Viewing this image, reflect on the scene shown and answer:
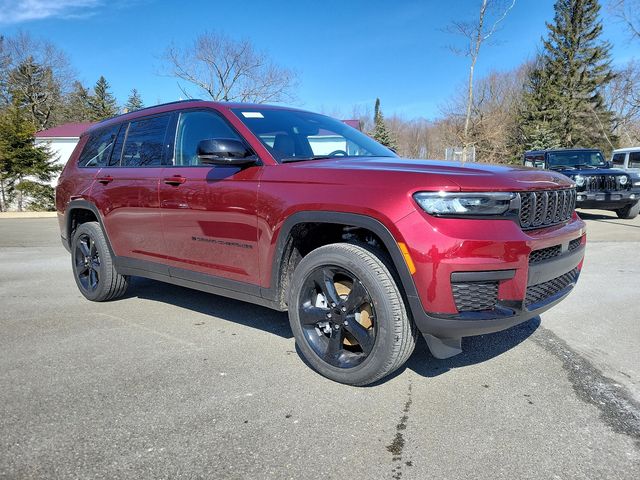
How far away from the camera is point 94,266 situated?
4660mm

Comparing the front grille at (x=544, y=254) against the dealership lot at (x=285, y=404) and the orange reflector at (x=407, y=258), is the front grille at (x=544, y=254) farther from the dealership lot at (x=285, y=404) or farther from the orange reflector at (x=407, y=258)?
the dealership lot at (x=285, y=404)

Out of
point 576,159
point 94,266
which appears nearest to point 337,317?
point 94,266

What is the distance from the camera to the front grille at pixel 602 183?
36.1 feet

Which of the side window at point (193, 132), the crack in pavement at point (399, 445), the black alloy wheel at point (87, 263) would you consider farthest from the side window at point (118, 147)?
the crack in pavement at point (399, 445)

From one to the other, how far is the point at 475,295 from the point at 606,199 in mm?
10668

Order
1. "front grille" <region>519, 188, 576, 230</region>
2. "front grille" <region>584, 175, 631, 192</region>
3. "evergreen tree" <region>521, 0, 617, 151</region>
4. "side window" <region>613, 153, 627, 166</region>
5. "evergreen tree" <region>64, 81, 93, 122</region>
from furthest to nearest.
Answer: "evergreen tree" <region>64, 81, 93, 122</region> → "evergreen tree" <region>521, 0, 617, 151</region> → "side window" <region>613, 153, 627, 166</region> → "front grille" <region>584, 175, 631, 192</region> → "front grille" <region>519, 188, 576, 230</region>

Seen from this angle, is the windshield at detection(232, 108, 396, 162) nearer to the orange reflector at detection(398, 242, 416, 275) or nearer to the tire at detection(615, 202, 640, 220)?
the orange reflector at detection(398, 242, 416, 275)

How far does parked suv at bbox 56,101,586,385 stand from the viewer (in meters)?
2.34

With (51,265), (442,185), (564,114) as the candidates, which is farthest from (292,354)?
(564,114)

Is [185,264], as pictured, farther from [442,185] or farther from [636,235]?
[636,235]

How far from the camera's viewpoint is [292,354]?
10.8ft

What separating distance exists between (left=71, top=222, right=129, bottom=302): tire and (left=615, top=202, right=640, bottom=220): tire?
12.4m

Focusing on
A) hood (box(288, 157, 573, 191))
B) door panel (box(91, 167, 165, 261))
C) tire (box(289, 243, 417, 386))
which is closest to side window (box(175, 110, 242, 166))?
door panel (box(91, 167, 165, 261))

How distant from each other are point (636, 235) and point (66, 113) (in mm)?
54094
